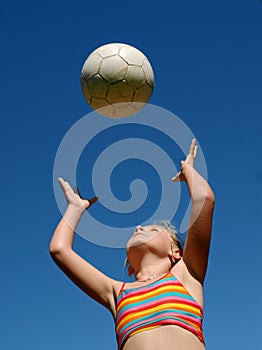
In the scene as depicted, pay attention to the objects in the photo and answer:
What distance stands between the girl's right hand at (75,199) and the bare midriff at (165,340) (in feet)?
5.75

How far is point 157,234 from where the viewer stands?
721cm

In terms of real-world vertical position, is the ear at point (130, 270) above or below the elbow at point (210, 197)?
below

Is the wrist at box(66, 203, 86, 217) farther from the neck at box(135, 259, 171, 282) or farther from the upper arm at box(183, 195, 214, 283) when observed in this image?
the upper arm at box(183, 195, 214, 283)

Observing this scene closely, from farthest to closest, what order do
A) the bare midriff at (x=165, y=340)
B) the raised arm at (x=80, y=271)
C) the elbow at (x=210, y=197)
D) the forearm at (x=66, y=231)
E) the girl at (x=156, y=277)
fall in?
the forearm at (x=66, y=231) → the raised arm at (x=80, y=271) → the elbow at (x=210, y=197) → the girl at (x=156, y=277) → the bare midriff at (x=165, y=340)

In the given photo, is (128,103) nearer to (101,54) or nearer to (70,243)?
(101,54)

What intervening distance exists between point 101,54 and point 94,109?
2.59 ft

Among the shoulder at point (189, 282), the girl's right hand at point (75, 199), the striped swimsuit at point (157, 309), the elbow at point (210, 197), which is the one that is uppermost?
the girl's right hand at point (75, 199)

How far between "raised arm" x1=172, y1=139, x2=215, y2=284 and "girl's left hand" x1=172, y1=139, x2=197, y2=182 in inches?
10.1

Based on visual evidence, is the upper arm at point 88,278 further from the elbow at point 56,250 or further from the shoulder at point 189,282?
the shoulder at point 189,282

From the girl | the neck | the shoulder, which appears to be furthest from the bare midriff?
the neck

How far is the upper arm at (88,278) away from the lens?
269 inches

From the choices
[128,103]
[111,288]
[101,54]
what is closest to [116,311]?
[111,288]

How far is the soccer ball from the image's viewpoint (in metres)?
8.25

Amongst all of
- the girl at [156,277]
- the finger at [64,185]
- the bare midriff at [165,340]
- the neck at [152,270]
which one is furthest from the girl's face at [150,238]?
the bare midriff at [165,340]
